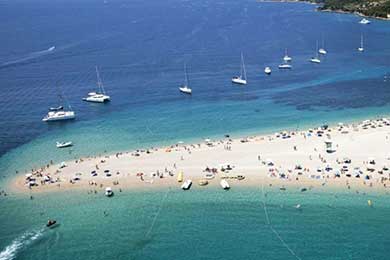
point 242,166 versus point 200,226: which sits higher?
point 242,166

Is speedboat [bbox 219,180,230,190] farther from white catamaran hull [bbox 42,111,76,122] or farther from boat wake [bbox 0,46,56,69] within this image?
boat wake [bbox 0,46,56,69]

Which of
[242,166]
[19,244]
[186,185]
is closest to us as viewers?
[19,244]

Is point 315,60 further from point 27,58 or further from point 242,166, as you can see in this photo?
point 27,58

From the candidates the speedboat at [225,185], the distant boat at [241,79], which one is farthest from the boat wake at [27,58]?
the speedboat at [225,185]

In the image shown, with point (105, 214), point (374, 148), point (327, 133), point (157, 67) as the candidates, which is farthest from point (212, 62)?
point (105, 214)

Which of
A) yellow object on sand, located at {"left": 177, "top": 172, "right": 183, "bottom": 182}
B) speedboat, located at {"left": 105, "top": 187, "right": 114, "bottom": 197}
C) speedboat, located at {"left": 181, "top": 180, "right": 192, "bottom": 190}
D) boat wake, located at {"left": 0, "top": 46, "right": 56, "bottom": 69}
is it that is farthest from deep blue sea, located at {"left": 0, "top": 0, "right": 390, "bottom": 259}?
yellow object on sand, located at {"left": 177, "top": 172, "right": 183, "bottom": 182}

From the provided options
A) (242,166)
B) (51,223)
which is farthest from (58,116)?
(242,166)

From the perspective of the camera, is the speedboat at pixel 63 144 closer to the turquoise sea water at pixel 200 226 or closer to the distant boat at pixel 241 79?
the turquoise sea water at pixel 200 226
